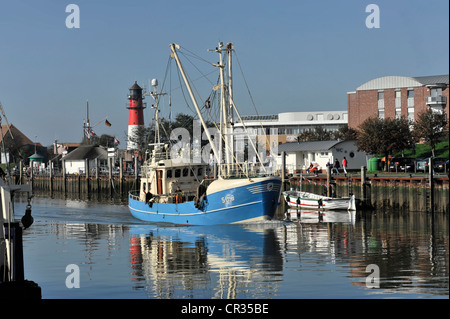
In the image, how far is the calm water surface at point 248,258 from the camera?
61.6ft

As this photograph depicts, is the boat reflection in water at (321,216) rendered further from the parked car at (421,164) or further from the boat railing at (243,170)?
the parked car at (421,164)

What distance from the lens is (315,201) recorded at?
48656 mm

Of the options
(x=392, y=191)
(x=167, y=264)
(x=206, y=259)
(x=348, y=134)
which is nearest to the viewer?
(x=167, y=264)

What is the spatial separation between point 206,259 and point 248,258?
5.18 ft

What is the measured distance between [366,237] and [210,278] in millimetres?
12531

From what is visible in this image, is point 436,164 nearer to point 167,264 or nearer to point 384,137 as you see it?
point 384,137

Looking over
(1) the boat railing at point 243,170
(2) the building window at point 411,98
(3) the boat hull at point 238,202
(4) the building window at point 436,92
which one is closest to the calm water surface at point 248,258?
(3) the boat hull at point 238,202

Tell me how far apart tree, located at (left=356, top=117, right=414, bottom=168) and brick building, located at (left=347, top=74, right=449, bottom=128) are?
561 inches

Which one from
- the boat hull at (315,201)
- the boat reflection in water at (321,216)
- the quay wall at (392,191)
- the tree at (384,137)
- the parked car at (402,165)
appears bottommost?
the boat reflection in water at (321,216)

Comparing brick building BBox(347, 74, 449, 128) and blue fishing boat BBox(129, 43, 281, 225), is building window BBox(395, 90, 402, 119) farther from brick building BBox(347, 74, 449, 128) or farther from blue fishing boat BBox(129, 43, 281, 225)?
blue fishing boat BBox(129, 43, 281, 225)

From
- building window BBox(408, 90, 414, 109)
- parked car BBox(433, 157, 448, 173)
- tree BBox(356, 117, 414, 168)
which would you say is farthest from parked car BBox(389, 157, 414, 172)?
building window BBox(408, 90, 414, 109)

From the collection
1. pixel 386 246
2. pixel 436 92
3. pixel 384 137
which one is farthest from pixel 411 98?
pixel 386 246

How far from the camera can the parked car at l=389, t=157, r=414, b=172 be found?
59.0 m

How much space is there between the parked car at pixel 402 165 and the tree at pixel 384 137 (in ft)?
17.1
